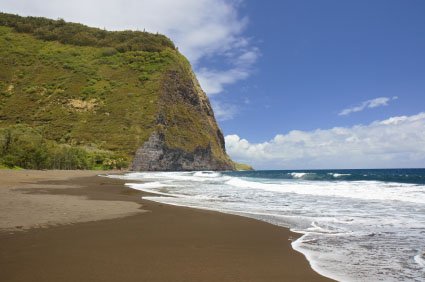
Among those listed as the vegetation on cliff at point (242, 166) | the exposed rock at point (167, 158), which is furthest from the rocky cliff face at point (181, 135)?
the vegetation on cliff at point (242, 166)

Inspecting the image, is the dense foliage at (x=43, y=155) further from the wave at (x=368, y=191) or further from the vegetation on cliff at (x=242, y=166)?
the vegetation on cliff at (x=242, y=166)

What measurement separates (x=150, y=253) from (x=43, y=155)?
5357 centimetres

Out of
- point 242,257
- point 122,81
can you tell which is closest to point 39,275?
point 242,257

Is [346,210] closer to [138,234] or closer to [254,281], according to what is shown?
[138,234]

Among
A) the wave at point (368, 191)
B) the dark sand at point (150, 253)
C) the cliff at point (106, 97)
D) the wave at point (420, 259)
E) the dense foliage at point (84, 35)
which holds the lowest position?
the dark sand at point (150, 253)

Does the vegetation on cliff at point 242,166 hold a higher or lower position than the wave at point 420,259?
higher

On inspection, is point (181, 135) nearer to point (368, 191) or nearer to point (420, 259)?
point (368, 191)

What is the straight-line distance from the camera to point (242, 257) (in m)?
6.43

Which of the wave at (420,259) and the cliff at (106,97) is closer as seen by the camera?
the wave at (420,259)

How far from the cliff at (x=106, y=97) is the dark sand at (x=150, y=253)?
5409cm

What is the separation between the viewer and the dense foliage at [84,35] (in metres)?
108

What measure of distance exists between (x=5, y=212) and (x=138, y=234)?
15.6ft

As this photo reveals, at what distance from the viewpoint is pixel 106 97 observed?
287ft

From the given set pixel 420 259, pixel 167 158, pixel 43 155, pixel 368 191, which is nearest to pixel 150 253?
pixel 420 259
